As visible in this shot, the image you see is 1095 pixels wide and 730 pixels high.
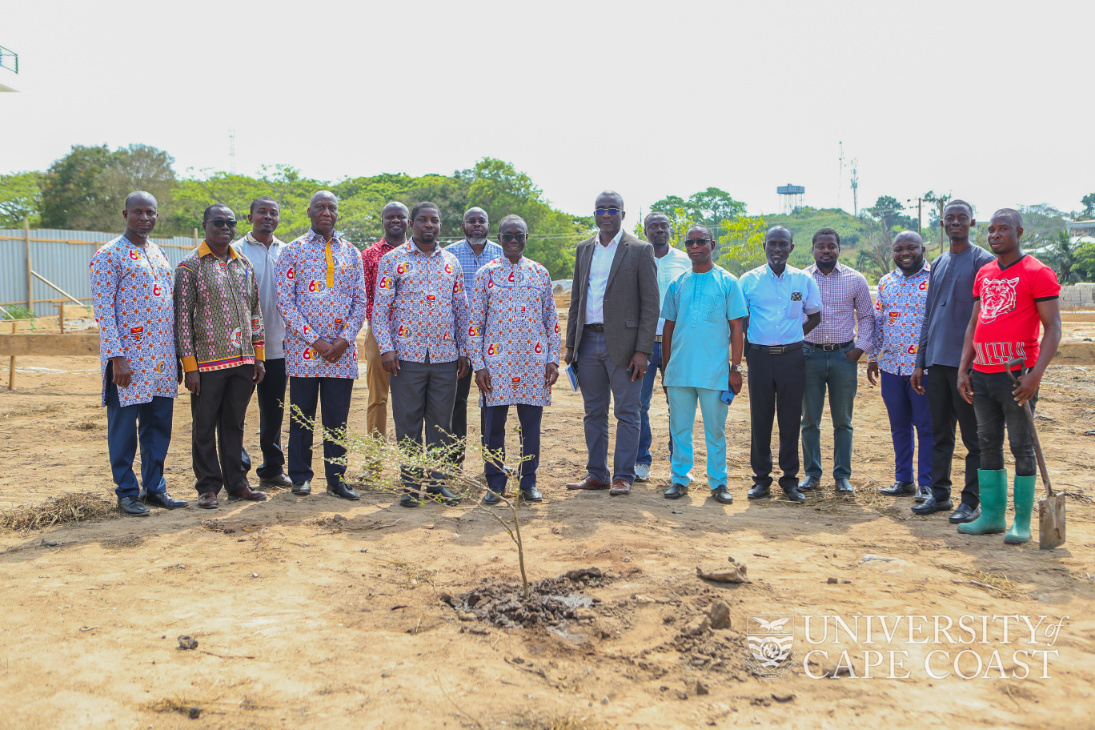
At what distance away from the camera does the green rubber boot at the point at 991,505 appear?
187 inches

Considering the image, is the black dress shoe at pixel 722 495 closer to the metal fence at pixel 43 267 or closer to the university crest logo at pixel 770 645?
the university crest logo at pixel 770 645

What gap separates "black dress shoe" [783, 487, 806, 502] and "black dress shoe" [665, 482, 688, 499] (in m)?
0.76

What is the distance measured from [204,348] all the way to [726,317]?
3706 millimetres

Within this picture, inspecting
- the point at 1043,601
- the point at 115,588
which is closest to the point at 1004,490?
the point at 1043,601

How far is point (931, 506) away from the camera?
5.32m

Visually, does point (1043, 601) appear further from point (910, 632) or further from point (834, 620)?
point (834, 620)

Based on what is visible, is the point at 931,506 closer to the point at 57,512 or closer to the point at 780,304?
the point at 780,304

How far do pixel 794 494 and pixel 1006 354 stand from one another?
1.80 meters

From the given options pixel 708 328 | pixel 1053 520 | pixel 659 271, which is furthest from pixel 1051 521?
pixel 659 271

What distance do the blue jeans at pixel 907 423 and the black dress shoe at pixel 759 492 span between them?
1.04 meters

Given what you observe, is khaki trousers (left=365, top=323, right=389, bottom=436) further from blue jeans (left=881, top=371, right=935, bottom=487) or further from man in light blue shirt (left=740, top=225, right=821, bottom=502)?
blue jeans (left=881, top=371, right=935, bottom=487)

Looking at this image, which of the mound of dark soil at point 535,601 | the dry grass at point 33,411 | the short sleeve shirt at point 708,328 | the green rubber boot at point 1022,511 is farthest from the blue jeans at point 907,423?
the dry grass at point 33,411

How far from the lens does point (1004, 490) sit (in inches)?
188

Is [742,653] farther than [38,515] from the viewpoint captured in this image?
No
